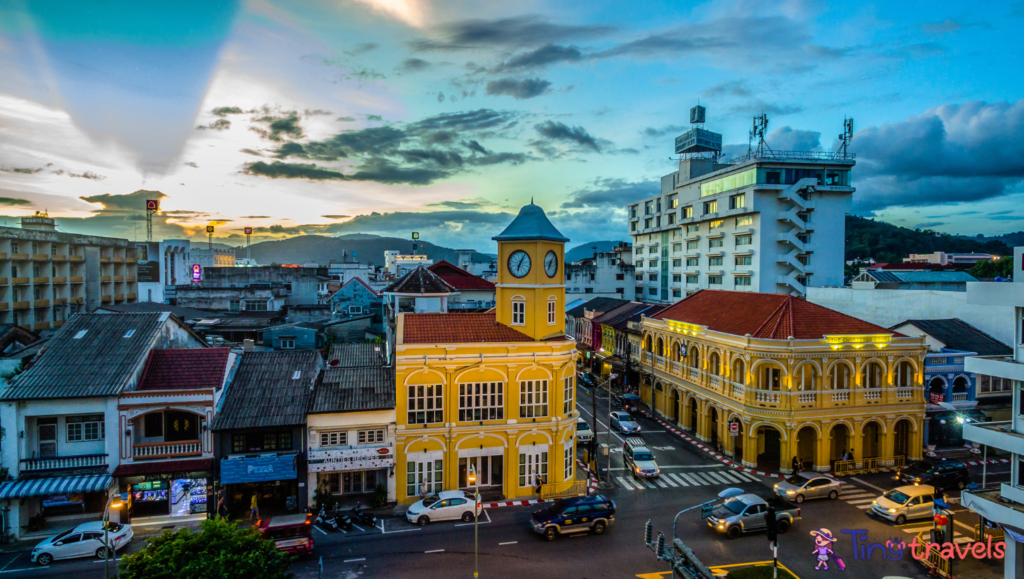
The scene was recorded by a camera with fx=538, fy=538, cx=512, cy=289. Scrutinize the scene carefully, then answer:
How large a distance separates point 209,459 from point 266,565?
15009 millimetres

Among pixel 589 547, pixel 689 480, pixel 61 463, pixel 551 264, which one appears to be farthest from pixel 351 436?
pixel 689 480

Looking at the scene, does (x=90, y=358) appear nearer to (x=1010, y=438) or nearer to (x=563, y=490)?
(x=563, y=490)

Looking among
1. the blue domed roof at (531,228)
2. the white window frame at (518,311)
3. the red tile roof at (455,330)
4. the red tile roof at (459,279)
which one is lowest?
the red tile roof at (455,330)

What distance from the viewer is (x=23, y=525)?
2767 cm

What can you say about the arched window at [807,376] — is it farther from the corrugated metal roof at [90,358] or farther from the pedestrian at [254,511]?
the corrugated metal roof at [90,358]

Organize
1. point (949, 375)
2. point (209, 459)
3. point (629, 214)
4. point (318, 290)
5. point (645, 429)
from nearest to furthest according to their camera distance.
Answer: point (209, 459)
point (949, 375)
point (645, 429)
point (318, 290)
point (629, 214)

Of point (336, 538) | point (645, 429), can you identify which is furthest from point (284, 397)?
point (645, 429)

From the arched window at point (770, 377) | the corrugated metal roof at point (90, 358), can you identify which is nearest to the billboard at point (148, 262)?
the corrugated metal roof at point (90, 358)

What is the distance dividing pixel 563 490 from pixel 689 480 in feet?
29.5

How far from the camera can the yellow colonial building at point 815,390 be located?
121 feet

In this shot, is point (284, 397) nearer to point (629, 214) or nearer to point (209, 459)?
point (209, 459)

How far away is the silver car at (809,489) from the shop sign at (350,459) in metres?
23.9

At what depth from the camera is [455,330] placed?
A: 113ft

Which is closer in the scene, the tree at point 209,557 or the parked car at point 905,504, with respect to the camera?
the tree at point 209,557
